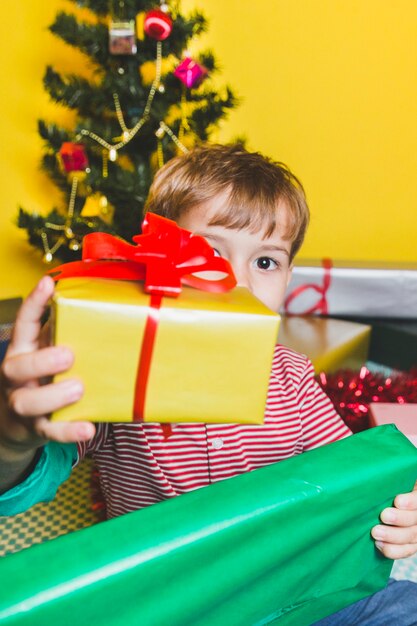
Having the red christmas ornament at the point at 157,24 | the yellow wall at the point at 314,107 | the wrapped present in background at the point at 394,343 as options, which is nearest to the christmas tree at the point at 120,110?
the red christmas ornament at the point at 157,24

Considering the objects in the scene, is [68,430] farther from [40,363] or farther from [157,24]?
[157,24]

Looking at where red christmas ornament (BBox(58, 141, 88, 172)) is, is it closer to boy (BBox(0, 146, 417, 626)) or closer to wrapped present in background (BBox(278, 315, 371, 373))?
wrapped present in background (BBox(278, 315, 371, 373))

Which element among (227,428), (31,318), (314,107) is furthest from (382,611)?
(314,107)

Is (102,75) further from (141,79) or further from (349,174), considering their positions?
(349,174)

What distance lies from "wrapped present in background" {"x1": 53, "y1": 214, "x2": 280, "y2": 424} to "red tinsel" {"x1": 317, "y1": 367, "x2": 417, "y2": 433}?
65 centimetres

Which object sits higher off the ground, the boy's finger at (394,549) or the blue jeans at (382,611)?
the boy's finger at (394,549)

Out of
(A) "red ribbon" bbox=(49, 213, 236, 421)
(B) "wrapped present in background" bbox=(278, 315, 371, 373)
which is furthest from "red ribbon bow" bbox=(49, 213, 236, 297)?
(B) "wrapped present in background" bbox=(278, 315, 371, 373)

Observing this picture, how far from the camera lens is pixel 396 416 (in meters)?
0.87

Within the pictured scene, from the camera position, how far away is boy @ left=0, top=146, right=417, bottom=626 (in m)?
0.52

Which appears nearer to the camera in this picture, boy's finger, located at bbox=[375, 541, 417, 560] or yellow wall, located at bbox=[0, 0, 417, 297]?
boy's finger, located at bbox=[375, 541, 417, 560]

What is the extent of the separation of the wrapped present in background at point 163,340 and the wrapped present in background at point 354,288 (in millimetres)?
1127

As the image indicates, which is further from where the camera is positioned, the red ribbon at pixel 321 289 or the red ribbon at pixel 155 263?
the red ribbon at pixel 321 289

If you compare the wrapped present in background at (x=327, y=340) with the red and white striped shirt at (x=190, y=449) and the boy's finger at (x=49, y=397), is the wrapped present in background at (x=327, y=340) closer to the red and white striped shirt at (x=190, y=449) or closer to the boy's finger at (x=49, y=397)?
the red and white striped shirt at (x=190, y=449)

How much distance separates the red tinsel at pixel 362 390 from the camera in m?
1.01
